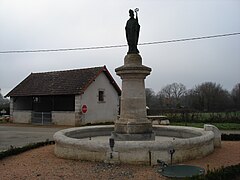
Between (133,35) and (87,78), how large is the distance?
1908 cm

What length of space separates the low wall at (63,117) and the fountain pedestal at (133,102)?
Answer: 720 inches

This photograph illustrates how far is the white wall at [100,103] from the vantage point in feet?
93.3

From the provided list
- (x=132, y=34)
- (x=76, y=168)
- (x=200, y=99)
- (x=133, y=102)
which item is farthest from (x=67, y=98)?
(x=200, y=99)

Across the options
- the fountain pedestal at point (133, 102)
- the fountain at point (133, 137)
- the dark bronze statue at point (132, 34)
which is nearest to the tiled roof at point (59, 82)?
the fountain at point (133, 137)

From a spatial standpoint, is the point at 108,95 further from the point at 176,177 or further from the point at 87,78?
the point at 176,177

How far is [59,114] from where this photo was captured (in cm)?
2888

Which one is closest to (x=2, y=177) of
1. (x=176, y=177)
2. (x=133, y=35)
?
(x=176, y=177)

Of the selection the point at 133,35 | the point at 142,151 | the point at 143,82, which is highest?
the point at 133,35

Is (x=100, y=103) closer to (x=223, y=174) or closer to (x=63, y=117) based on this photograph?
(x=63, y=117)

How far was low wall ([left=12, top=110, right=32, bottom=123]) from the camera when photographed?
31562 mm

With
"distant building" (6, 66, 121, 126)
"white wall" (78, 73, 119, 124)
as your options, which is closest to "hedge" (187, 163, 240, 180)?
"distant building" (6, 66, 121, 126)

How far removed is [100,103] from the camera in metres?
30.0

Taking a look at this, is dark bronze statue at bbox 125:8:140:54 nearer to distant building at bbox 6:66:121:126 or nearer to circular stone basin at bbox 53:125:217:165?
circular stone basin at bbox 53:125:217:165

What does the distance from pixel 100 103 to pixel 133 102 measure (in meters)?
20.4
